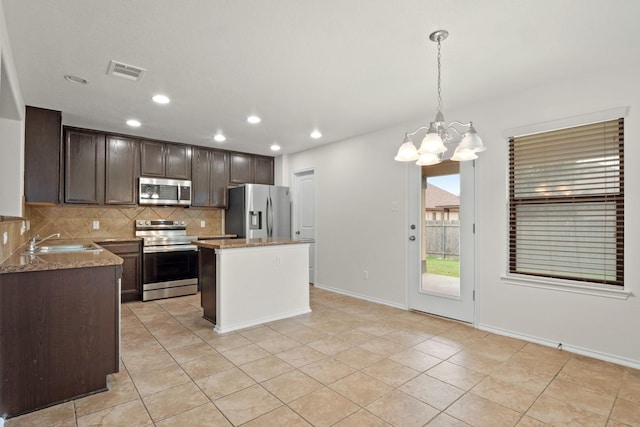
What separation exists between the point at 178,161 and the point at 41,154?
1.90 m

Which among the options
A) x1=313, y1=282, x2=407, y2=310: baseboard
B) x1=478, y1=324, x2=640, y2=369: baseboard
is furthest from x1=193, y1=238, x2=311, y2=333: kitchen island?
x1=478, y1=324, x2=640, y2=369: baseboard

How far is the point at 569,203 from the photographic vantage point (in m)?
3.03

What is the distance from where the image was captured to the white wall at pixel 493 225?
8.89ft

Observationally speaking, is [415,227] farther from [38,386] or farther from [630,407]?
[38,386]

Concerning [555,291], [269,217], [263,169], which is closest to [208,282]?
[269,217]

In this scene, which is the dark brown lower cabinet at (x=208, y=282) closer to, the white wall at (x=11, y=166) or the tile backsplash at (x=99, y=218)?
the white wall at (x=11, y=166)

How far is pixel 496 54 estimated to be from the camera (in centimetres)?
254

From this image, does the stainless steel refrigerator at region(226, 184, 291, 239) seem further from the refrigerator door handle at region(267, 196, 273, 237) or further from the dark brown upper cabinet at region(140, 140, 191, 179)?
the dark brown upper cabinet at region(140, 140, 191, 179)

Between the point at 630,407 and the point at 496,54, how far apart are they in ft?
8.37

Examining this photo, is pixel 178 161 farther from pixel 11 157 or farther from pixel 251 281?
pixel 251 281

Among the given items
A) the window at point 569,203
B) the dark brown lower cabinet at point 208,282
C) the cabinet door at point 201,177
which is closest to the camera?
the window at point 569,203

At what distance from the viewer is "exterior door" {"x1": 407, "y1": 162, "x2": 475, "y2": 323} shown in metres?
3.66

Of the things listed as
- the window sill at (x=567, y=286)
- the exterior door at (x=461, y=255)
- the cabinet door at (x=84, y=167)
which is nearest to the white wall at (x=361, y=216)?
the exterior door at (x=461, y=255)

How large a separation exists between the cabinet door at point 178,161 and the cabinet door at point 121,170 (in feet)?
1.49
